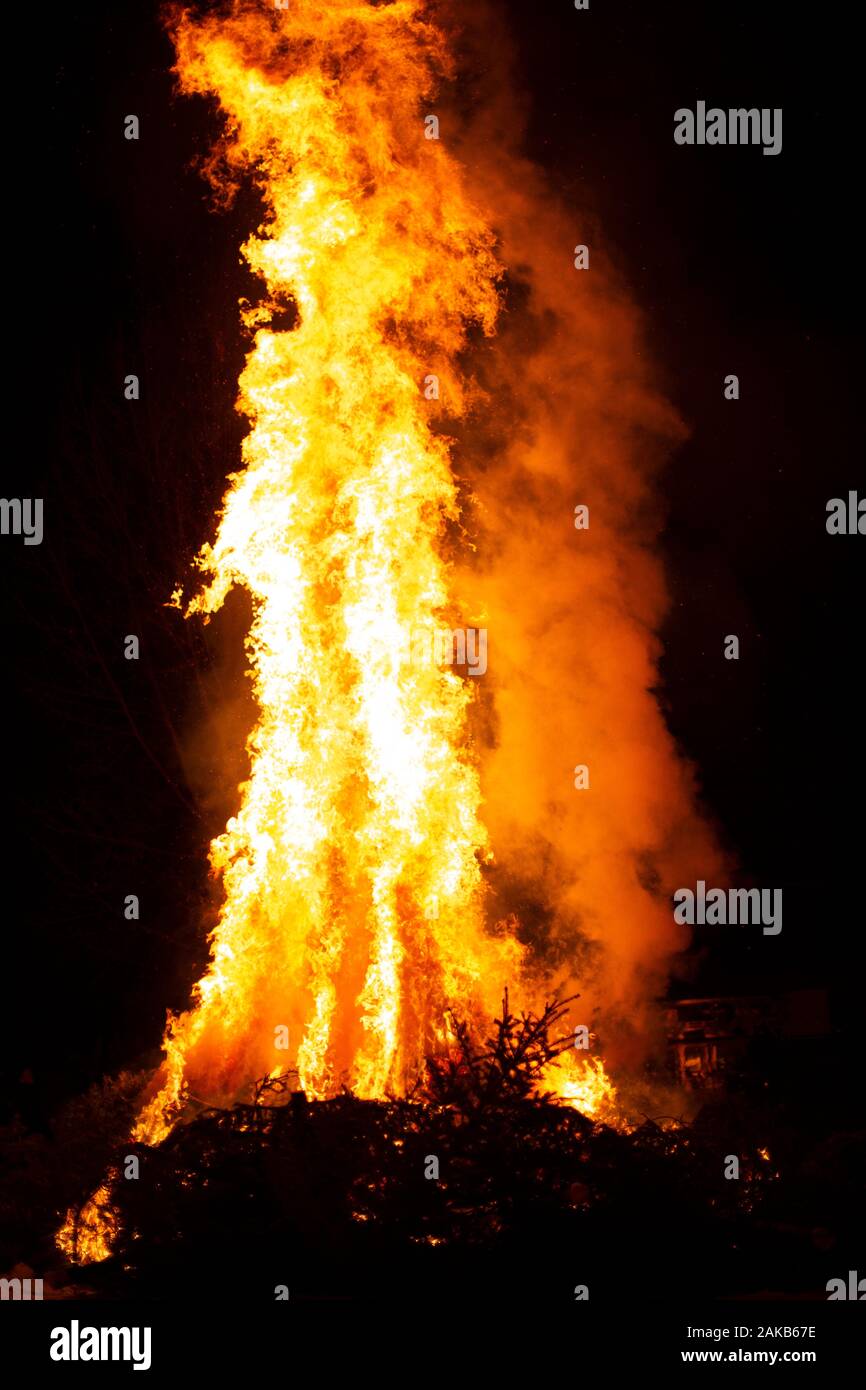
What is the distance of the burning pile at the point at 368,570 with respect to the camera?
10508mm

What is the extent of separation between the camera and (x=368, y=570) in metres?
10.7

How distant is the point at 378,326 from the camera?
36.2 ft

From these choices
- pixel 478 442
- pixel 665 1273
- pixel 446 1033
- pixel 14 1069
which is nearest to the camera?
pixel 665 1273

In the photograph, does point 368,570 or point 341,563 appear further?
point 341,563

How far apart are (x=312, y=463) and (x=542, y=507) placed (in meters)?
2.39

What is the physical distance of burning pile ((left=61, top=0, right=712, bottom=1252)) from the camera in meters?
10.5

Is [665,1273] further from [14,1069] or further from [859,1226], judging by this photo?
[14,1069]

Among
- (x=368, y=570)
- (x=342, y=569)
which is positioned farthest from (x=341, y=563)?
(x=368, y=570)

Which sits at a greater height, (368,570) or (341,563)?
(341,563)

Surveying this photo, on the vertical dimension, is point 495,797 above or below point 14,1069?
above

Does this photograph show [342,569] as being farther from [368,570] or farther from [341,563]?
[368,570]
